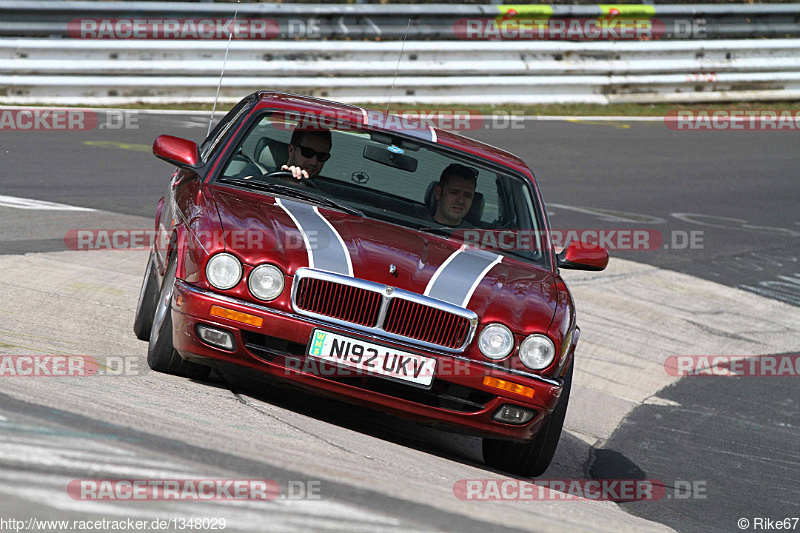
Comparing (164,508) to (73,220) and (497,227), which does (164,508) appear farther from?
(73,220)

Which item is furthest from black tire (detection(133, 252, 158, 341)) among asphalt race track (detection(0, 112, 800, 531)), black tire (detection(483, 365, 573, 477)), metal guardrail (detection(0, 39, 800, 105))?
metal guardrail (detection(0, 39, 800, 105))

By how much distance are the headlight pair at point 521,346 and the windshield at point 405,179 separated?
37.1 inches

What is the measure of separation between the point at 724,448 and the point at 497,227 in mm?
1846

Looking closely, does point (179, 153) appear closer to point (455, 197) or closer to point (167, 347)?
point (167, 347)

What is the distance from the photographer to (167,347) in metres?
5.02

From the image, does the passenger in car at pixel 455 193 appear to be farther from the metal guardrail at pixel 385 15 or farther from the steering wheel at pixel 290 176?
the metal guardrail at pixel 385 15

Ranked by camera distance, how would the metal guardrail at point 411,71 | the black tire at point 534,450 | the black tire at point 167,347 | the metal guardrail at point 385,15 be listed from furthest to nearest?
the metal guardrail at point 385,15 → the metal guardrail at point 411,71 → the black tire at point 534,450 → the black tire at point 167,347

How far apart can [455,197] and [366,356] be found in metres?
1.53

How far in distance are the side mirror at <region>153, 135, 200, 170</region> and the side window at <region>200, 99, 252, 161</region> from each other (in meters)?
0.17

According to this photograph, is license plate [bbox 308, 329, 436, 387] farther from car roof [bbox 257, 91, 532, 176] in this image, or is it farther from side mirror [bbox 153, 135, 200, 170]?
car roof [bbox 257, 91, 532, 176]

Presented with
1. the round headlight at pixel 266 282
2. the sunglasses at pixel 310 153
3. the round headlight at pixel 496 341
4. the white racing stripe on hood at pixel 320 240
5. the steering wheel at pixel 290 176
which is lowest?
the round headlight at pixel 496 341

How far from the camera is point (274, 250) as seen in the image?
476 centimetres

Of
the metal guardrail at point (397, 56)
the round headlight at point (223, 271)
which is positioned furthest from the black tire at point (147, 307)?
the metal guardrail at point (397, 56)

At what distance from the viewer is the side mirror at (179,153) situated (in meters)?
5.68
